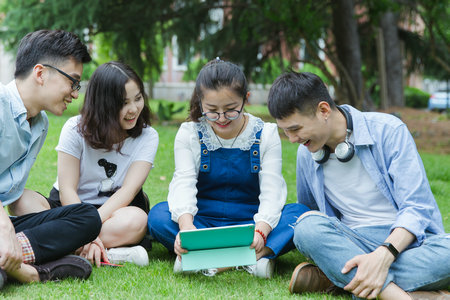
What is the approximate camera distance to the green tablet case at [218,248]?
2.56m

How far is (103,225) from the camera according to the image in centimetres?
305

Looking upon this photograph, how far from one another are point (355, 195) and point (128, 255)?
124 centimetres

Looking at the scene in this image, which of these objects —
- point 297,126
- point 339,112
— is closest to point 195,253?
point 297,126

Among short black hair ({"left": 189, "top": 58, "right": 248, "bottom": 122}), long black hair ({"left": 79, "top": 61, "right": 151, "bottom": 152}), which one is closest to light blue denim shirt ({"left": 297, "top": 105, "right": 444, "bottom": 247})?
short black hair ({"left": 189, "top": 58, "right": 248, "bottom": 122})

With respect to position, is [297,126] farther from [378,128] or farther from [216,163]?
[216,163]

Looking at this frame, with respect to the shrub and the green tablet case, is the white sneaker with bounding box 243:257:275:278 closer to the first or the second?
the green tablet case

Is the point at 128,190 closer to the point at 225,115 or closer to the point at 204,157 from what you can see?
the point at 204,157

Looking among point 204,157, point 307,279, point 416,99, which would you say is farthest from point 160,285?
A: point 416,99

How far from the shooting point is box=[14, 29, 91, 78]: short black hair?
2.80m

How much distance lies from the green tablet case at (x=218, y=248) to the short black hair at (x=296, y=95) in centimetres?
57

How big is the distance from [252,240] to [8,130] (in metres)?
1.28

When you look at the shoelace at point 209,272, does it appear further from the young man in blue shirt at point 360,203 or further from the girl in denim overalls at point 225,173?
the young man in blue shirt at point 360,203

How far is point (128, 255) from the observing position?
9.88 ft

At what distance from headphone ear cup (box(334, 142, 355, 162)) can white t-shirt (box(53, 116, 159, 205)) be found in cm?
114
